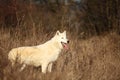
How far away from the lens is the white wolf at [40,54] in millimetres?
6812

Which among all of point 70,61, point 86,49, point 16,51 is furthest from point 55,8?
point 16,51

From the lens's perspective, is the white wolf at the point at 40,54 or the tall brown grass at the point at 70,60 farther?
the white wolf at the point at 40,54

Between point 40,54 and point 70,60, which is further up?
point 40,54

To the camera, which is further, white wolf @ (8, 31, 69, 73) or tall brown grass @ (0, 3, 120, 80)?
white wolf @ (8, 31, 69, 73)

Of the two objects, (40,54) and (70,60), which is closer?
(40,54)

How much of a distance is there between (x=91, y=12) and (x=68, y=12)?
119cm

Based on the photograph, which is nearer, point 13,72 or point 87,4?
point 13,72

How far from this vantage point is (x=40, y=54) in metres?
7.15

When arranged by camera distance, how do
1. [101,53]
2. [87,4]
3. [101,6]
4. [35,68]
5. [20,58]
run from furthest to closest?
[87,4]
[101,6]
[101,53]
[35,68]
[20,58]

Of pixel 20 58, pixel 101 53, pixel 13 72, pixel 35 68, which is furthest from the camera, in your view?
pixel 101 53

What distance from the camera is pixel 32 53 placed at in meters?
7.04

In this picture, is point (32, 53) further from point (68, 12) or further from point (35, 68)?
point (68, 12)

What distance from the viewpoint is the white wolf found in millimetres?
6812

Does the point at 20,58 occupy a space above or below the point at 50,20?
above
